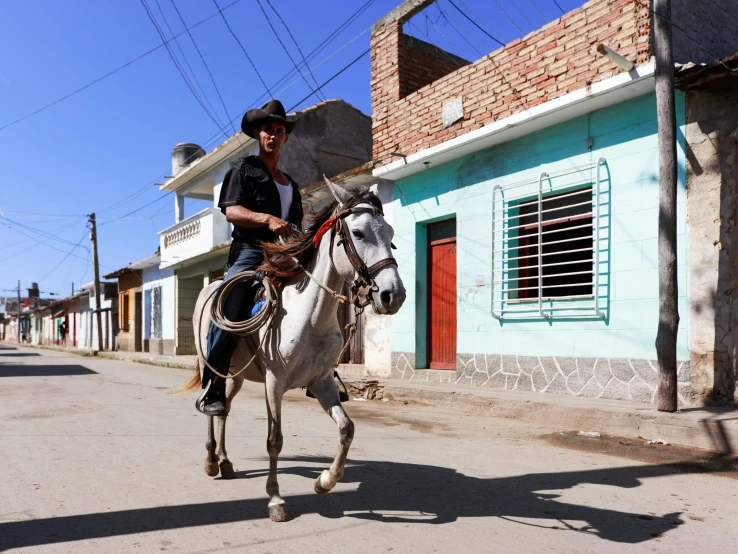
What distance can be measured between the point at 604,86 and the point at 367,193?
219 inches

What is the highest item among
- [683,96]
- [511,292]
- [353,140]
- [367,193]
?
[353,140]

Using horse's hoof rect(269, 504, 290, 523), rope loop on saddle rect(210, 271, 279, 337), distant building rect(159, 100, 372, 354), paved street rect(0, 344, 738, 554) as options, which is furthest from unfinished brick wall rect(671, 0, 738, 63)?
distant building rect(159, 100, 372, 354)

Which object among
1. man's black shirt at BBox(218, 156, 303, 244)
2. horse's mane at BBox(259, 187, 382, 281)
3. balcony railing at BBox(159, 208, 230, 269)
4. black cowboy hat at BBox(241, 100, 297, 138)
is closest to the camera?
horse's mane at BBox(259, 187, 382, 281)

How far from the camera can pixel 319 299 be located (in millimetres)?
3479

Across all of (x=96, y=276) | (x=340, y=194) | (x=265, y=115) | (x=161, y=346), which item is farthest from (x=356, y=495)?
(x=96, y=276)

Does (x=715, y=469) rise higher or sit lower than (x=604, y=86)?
lower

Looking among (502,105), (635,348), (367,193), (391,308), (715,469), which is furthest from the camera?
(502,105)

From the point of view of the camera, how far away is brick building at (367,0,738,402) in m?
7.50

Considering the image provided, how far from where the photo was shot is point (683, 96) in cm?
719

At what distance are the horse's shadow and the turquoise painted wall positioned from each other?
3.32 metres

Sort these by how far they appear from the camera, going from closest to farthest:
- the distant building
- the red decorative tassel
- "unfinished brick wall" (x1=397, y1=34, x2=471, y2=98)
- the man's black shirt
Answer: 1. the red decorative tassel
2. the man's black shirt
3. "unfinished brick wall" (x1=397, y1=34, x2=471, y2=98)
4. the distant building

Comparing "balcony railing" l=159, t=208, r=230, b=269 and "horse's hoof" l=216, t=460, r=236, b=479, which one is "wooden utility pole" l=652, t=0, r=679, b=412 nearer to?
"horse's hoof" l=216, t=460, r=236, b=479

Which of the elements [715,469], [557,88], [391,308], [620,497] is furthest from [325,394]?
[557,88]

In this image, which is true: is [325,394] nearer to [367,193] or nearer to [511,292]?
[367,193]
